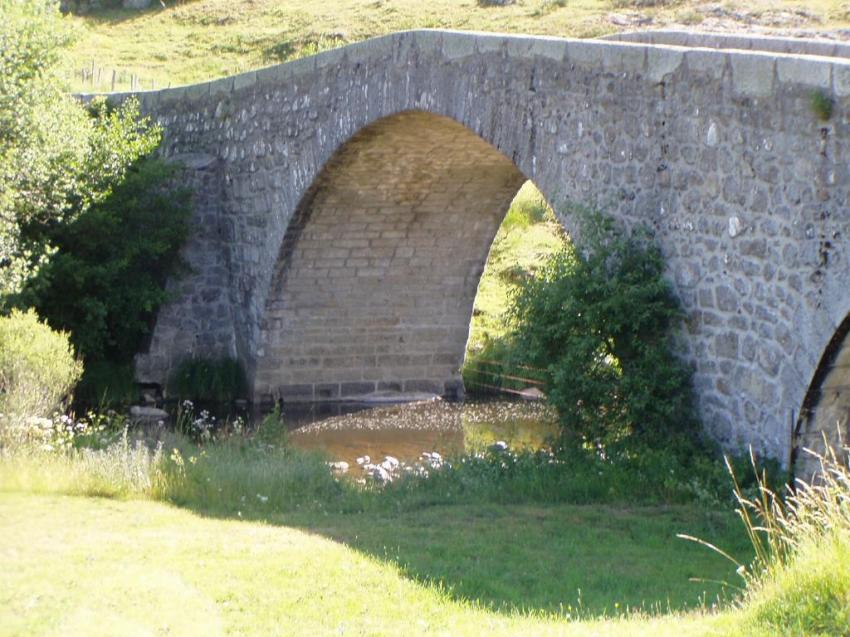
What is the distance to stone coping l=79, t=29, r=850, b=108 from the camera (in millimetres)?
7414

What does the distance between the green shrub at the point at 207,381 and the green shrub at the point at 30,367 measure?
333 centimetres

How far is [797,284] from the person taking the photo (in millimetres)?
7562

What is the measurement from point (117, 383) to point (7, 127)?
3.76 meters

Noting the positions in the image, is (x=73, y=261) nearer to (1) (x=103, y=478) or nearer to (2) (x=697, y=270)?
(1) (x=103, y=478)

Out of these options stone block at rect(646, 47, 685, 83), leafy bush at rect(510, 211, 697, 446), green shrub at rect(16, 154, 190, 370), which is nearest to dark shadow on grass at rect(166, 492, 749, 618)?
leafy bush at rect(510, 211, 697, 446)

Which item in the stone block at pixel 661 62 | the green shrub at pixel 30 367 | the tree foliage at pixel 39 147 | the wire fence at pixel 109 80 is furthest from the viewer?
the wire fence at pixel 109 80

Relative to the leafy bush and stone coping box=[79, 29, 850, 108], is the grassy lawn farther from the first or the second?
stone coping box=[79, 29, 850, 108]

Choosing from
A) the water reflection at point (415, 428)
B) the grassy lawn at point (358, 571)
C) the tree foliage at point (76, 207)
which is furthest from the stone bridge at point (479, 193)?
the grassy lawn at point (358, 571)

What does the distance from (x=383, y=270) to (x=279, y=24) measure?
16.2m

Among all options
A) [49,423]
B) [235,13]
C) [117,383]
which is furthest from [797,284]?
[235,13]

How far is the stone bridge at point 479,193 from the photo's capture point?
764 cm

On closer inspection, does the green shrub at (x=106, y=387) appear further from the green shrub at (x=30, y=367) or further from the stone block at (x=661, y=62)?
the stone block at (x=661, y=62)

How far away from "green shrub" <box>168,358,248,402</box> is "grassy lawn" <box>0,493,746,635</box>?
822 cm

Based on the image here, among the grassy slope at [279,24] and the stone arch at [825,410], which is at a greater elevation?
the grassy slope at [279,24]
